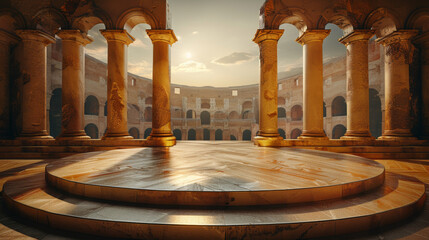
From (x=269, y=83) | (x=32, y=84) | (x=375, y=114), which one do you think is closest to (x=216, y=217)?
(x=269, y=83)

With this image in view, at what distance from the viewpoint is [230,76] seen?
3000 centimetres

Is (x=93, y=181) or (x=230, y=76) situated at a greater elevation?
(x=230, y=76)

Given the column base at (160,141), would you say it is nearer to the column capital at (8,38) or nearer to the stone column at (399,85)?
the column capital at (8,38)

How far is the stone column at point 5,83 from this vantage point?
5965 millimetres

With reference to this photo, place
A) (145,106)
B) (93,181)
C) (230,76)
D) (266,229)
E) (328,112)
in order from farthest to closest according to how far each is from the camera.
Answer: (230,76) → (145,106) → (328,112) → (93,181) → (266,229)

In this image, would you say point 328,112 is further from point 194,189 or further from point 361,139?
point 194,189

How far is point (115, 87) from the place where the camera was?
570 cm

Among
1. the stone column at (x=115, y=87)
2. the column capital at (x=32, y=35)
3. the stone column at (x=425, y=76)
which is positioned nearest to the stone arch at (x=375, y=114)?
the stone column at (x=425, y=76)

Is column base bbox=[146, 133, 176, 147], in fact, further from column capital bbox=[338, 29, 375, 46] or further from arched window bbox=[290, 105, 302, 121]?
arched window bbox=[290, 105, 302, 121]

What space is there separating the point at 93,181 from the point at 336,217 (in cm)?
258

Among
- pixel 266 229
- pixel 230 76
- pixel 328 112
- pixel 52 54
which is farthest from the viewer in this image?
pixel 230 76

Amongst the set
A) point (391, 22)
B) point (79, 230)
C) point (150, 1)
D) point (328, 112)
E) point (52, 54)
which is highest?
point (52, 54)

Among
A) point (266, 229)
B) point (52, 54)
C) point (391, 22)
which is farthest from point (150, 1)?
point (52, 54)

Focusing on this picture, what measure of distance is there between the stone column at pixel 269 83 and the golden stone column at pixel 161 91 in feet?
9.56
